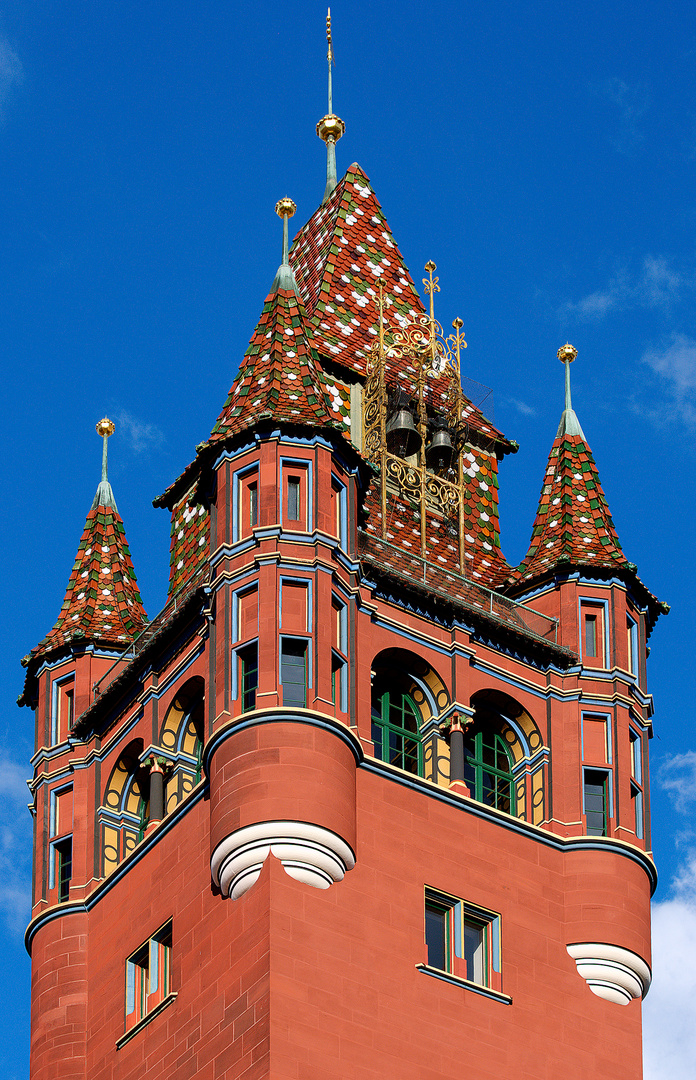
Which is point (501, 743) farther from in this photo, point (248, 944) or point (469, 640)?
point (248, 944)

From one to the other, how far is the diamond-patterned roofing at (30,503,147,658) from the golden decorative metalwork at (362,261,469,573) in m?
4.98

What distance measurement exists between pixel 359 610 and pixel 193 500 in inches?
218

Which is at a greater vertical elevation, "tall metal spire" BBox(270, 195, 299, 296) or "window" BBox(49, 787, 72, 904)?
"tall metal spire" BBox(270, 195, 299, 296)

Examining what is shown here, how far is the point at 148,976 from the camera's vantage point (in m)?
56.0

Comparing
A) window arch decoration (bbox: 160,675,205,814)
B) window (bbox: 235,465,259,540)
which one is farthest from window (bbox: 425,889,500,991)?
window (bbox: 235,465,259,540)

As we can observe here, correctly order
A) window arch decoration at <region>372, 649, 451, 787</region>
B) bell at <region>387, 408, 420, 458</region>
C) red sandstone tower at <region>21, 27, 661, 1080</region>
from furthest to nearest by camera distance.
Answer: bell at <region>387, 408, 420, 458</region> → window arch decoration at <region>372, 649, 451, 787</region> → red sandstone tower at <region>21, 27, 661, 1080</region>

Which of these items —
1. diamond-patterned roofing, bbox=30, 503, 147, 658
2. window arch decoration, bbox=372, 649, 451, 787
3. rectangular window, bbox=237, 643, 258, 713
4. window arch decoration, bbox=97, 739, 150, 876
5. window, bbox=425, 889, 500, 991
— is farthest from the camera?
diamond-patterned roofing, bbox=30, 503, 147, 658

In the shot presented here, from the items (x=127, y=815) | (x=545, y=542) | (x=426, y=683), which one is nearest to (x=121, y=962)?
(x=127, y=815)

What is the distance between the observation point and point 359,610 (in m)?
57.4

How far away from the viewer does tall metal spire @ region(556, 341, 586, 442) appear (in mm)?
64375

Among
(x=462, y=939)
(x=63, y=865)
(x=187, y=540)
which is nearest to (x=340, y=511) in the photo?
(x=187, y=540)

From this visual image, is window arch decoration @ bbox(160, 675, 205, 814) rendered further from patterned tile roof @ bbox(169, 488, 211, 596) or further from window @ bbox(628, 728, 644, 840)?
window @ bbox(628, 728, 644, 840)

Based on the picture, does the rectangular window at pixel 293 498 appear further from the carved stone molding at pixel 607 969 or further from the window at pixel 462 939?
the carved stone molding at pixel 607 969

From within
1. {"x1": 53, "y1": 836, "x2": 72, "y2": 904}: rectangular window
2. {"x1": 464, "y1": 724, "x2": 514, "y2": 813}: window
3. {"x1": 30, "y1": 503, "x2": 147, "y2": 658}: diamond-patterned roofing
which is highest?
{"x1": 30, "y1": 503, "x2": 147, "y2": 658}: diamond-patterned roofing
